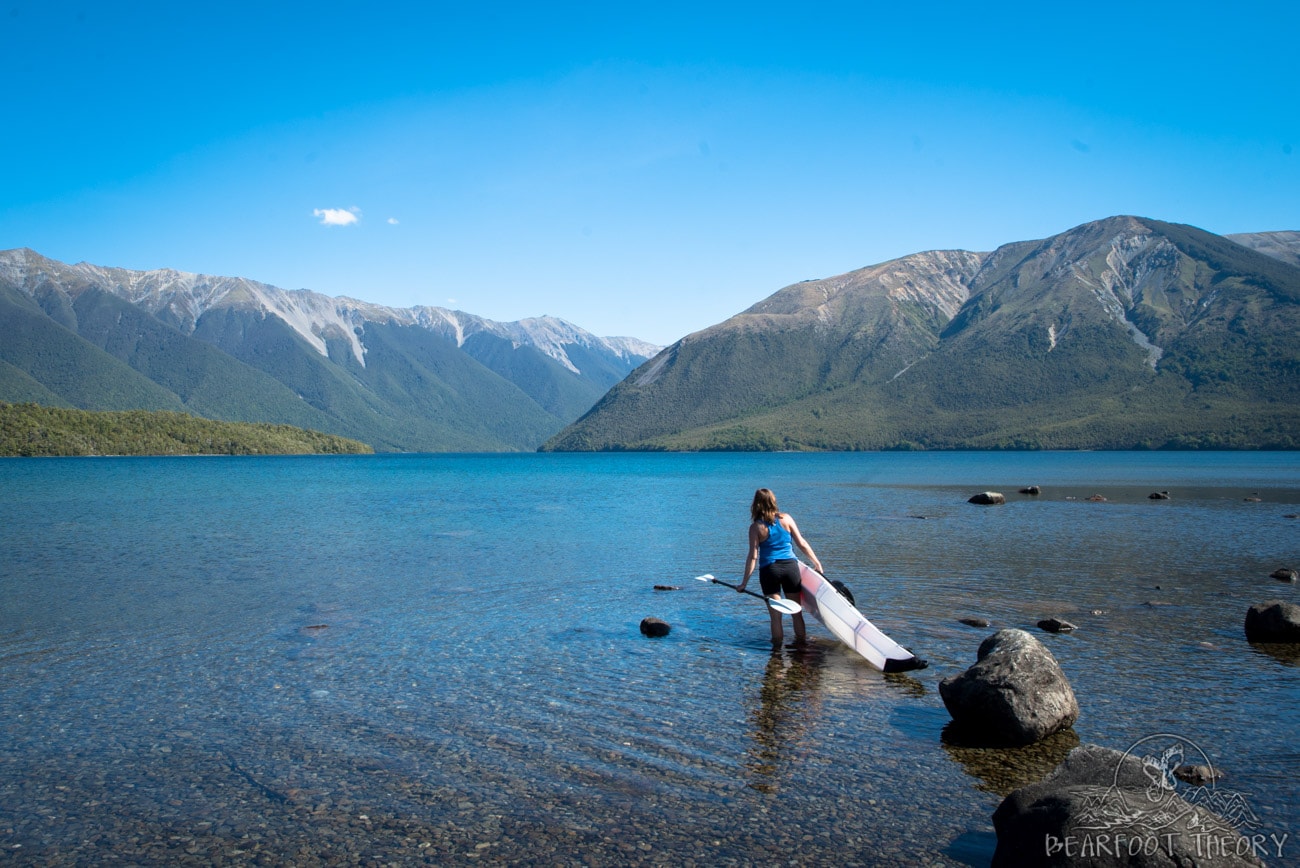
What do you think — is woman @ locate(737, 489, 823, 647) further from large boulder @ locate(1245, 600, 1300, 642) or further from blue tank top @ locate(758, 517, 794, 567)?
large boulder @ locate(1245, 600, 1300, 642)

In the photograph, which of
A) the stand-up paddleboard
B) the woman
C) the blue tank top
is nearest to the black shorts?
the woman

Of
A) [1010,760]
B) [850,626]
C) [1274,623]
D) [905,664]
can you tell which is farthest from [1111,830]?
[1274,623]

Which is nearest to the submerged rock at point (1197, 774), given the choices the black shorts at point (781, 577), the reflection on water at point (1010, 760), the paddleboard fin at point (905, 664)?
the reflection on water at point (1010, 760)

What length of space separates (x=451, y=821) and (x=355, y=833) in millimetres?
991

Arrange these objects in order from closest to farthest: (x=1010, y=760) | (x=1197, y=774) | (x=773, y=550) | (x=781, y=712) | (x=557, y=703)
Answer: (x=1197, y=774) → (x=1010, y=760) → (x=781, y=712) → (x=557, y=703) → (x=773, y=550)

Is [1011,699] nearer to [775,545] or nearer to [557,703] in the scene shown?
[775,545]

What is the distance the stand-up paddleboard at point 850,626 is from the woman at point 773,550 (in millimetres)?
402

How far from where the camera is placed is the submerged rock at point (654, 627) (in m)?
17.9

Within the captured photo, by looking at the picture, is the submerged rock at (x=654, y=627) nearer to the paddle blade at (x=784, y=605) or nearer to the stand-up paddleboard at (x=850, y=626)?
the paddle blade at (x=784, y=605)

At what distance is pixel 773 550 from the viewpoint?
646 inches

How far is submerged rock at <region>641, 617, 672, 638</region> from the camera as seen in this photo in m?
17.9

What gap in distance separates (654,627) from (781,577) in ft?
11.0

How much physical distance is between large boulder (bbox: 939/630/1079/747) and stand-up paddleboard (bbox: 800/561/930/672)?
2.62 m

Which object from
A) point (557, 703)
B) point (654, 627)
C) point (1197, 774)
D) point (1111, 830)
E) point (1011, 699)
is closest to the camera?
point (1111, 830)
